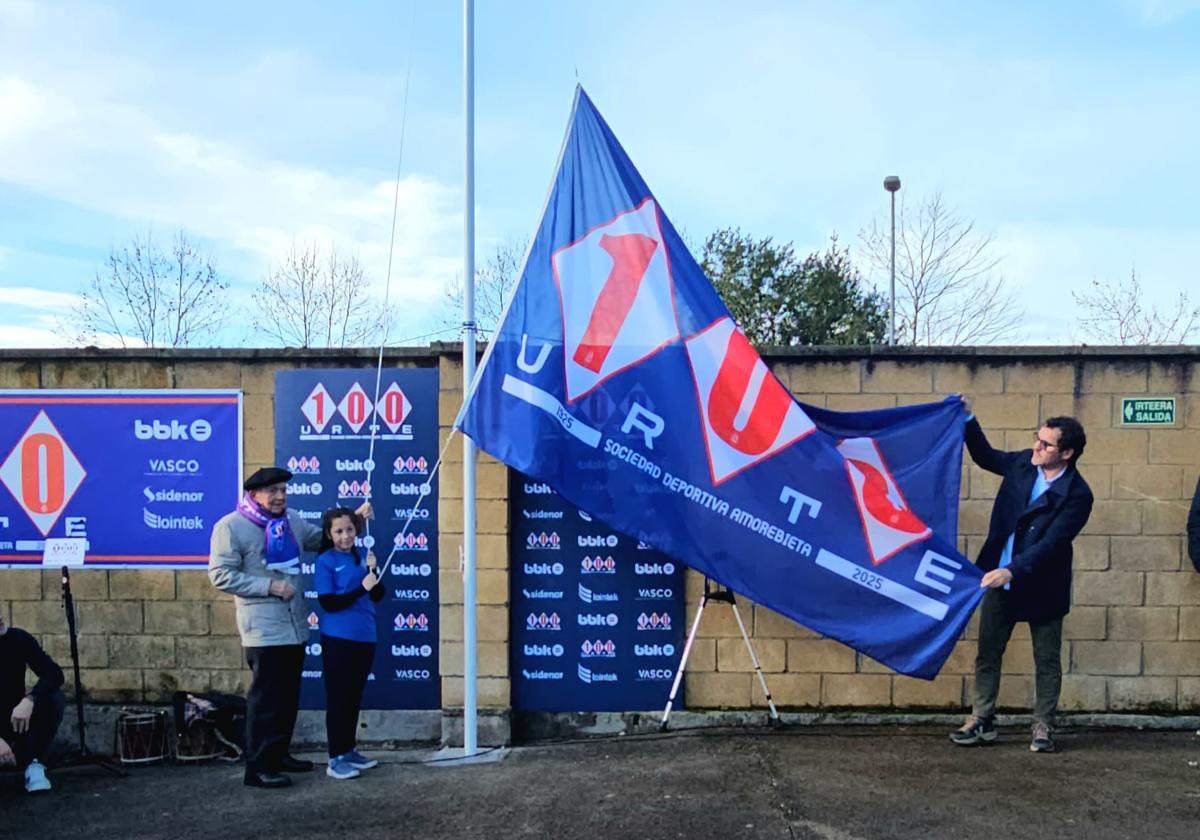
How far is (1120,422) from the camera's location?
616 cm

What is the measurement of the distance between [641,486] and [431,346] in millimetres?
1788

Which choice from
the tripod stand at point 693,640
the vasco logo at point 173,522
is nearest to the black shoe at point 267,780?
the vasco logo at point 173,522

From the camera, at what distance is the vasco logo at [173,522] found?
6418 mm

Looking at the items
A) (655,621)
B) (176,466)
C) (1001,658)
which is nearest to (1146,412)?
(1001,658)

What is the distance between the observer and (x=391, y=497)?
250 inches

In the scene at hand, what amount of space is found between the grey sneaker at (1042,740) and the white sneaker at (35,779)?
6.00 m

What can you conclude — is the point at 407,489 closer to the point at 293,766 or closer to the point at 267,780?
the point at 293,766

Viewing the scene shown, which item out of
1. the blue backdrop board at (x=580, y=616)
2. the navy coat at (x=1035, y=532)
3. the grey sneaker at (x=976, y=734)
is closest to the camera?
the navy coat at (x=1035, y=532)

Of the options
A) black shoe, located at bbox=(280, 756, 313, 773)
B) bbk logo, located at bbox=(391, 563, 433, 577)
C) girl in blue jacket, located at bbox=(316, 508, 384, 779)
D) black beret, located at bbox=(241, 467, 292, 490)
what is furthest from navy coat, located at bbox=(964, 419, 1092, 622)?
black shoe, located at bbox=(280, 756, 313, 773)

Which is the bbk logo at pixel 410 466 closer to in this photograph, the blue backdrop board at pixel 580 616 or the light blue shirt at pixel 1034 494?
the blue backdrop board at pixel 580 616

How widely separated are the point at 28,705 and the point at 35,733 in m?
0.22

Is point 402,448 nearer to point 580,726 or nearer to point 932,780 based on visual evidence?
point 580,726

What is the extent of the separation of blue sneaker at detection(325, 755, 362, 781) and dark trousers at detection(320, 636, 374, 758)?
35 millimetres

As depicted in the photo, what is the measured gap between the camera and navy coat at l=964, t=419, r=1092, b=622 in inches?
214
